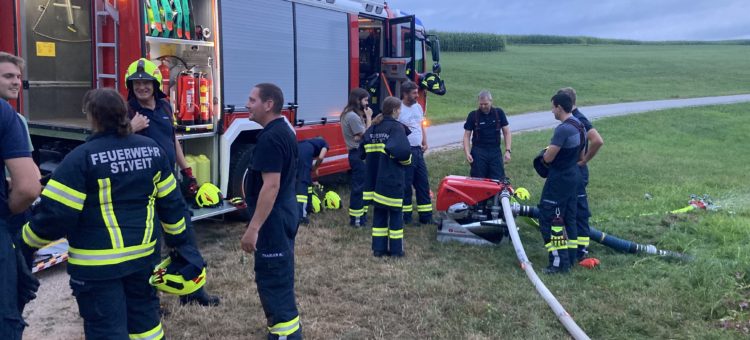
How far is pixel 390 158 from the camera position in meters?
6.19

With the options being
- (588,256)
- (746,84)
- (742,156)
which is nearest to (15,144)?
(588,256)

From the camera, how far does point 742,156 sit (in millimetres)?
16875

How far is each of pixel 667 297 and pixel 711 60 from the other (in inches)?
2409

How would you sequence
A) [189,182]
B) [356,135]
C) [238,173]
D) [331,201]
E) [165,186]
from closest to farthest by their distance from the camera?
1. [165,186]
2. [189,182]
3. [238,173]
4. [356,135]
5. [331,201]

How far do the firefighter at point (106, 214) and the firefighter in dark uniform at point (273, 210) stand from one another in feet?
2.13

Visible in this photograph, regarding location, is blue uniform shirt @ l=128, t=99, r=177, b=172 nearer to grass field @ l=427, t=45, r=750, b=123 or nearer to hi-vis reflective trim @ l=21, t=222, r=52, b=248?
hi-vis reflective trim @ l=21, t=222, r=52, b=248

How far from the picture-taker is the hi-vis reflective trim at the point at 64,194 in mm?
2865

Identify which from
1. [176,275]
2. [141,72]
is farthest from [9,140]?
[141,72]

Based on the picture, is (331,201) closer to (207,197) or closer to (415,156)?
(415,156)

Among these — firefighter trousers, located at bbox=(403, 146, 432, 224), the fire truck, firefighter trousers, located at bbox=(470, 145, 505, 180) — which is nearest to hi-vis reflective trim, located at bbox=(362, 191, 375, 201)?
firefighter trousers, located at bbox=(403, 146, 432, 224)

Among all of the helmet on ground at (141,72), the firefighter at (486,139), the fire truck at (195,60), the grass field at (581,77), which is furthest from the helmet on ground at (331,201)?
the grass field at (581,77)

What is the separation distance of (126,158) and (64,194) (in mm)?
312

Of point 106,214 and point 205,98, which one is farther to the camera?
point 205,98

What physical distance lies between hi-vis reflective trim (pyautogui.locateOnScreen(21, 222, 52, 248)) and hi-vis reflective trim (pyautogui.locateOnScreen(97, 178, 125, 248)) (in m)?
0.30
